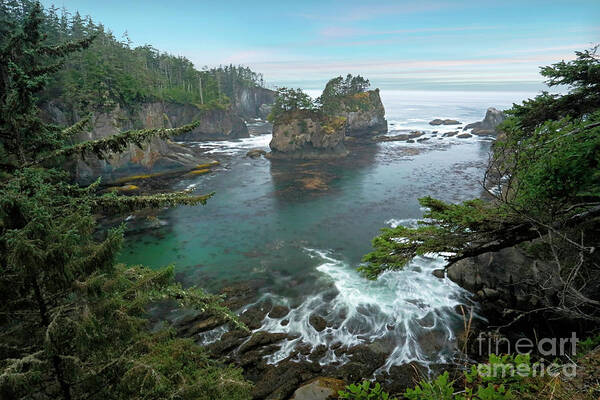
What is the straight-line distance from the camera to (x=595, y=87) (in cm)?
1094

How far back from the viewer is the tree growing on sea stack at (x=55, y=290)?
4727 mm

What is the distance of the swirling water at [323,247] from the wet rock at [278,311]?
370 millimetres

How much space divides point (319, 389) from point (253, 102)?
410 ft

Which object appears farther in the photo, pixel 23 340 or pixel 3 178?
pixel 3 178

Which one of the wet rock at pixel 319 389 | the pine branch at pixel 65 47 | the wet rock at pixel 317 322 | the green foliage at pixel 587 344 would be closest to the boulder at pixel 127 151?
→ the wet rock at pixel 317 322

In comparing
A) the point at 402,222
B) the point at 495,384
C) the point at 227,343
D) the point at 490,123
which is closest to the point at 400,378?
the point at 227,343

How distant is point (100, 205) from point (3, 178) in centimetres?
177

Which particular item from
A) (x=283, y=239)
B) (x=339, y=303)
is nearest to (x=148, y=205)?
(x=339, y=303)

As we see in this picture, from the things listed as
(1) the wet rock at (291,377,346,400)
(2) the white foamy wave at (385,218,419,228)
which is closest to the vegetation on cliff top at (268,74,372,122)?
(2) the white foamy wave at (385,218,419,228)

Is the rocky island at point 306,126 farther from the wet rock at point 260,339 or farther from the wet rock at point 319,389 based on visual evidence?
the wet rock at point 319,389

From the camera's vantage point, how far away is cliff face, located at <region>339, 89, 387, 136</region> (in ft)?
274

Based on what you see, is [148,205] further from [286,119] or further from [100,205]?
[286,119]

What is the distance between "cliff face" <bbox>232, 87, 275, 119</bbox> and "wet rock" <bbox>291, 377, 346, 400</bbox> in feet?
357

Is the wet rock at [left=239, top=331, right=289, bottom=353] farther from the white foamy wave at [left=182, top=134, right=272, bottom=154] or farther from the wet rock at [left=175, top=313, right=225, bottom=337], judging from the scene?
the white foamy wave at [left=182, top=134, right=272, bottom=154]
